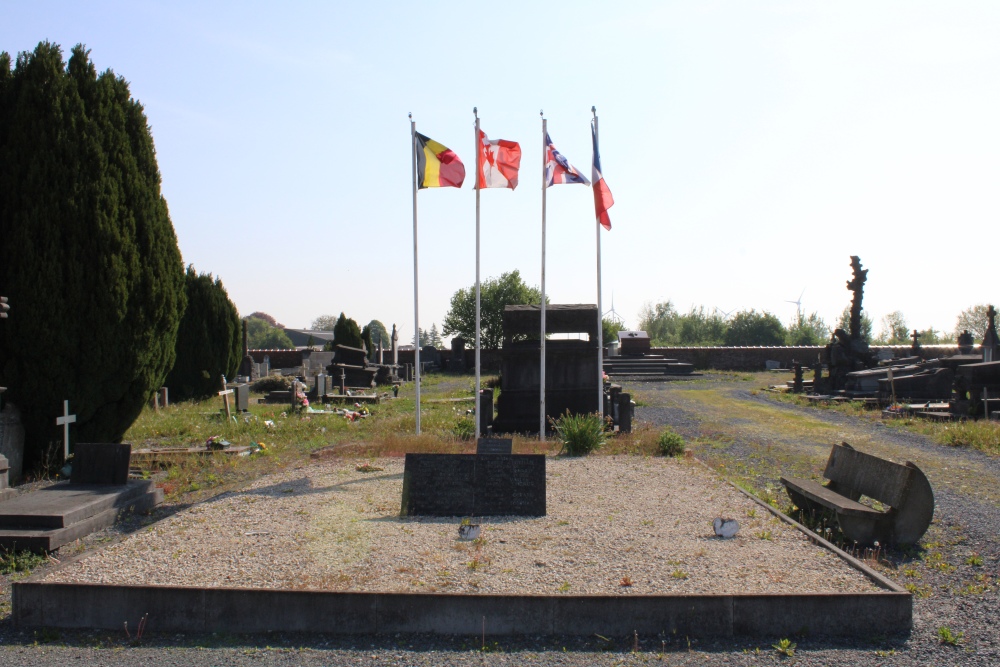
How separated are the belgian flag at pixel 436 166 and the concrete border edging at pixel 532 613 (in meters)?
8.35

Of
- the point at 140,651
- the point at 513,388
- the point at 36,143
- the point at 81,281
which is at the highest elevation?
the point at 36,143

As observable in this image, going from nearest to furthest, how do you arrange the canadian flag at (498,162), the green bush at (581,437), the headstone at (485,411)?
the green bush at (581,437)
the canadian flag at (498,162)
the headstone at (485,411)

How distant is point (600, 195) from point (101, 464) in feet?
29.0

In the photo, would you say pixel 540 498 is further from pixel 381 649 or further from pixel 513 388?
pixel 513 388

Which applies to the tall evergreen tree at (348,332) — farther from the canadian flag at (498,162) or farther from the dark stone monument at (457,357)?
the canadian flag at (498,162)

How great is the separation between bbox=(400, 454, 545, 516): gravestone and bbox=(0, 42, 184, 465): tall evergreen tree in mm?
5379

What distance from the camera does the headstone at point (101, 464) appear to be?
31.4ft

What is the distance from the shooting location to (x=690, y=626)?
18.3ft

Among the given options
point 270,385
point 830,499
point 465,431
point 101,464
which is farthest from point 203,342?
point 830,499

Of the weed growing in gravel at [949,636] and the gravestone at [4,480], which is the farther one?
the gravestone at [4,480]

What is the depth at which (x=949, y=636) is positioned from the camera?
5.41 metres

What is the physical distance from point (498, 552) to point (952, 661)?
3433 mm

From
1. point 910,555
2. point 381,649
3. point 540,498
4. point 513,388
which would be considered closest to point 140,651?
point 381,649

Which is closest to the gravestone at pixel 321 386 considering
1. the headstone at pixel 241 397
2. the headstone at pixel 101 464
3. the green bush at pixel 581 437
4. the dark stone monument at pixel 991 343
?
the headstone at pixel 241 397
